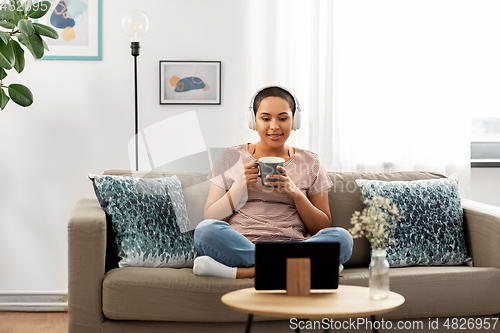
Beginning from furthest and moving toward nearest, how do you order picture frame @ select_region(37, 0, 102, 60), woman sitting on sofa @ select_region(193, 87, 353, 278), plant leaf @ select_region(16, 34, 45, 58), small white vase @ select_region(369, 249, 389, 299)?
1. picture frame @ select_region(37, 0, 102, 60)
2. plant leaf @ select_region(16, 34, 45, 58)
3. woman sitting on sofa @ select_region(193, 87, 353, 278)
4. small white vase @ select_region(369, 249, 389, 299)

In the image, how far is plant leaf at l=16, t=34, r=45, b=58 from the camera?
7.34 feet

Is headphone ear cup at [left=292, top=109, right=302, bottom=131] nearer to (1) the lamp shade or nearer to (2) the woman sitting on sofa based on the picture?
(2) the woman sitting on sofa

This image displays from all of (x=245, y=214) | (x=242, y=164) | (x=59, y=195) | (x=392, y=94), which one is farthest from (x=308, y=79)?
(x=59, y=195)

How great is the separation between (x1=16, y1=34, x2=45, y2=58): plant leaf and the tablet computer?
1.58 metres

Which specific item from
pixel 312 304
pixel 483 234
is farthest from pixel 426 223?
pixel 312 304

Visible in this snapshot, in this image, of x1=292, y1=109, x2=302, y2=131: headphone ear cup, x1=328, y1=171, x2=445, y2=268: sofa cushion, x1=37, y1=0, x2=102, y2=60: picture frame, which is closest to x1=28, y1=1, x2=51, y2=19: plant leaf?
x1=37, y1=0, x2=102, y2=60: picture frame

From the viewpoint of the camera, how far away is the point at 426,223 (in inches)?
84.0

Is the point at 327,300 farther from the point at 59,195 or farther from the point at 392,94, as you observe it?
the point at 59,195

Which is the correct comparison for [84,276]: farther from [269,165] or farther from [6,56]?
[6,56]

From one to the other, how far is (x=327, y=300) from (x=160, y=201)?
3.27 feet

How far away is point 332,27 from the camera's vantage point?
8.74 ft

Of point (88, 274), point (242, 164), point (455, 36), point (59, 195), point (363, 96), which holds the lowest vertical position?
point (88, 274)

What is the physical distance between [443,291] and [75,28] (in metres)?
2.28

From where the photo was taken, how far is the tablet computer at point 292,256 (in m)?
1.35
